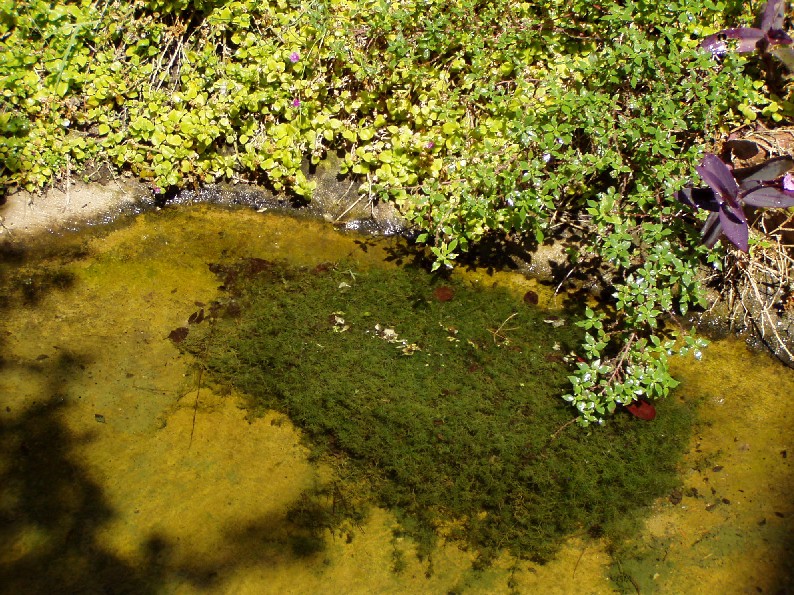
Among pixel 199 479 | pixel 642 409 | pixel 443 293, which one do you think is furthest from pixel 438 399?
pixel 199 479

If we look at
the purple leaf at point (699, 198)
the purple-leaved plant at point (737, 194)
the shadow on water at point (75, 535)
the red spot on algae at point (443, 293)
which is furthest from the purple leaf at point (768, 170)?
the shadow on water at point (75, 535)

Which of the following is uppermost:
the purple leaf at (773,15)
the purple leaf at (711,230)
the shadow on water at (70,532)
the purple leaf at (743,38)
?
the purple leaf at (773,15)

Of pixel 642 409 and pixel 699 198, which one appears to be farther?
pixel 699 198

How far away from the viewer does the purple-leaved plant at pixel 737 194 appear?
2721 mm

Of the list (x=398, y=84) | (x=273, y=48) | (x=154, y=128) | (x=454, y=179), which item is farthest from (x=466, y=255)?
(x=154, y=128)

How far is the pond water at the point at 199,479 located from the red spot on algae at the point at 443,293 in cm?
44

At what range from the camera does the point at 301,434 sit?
105 inches

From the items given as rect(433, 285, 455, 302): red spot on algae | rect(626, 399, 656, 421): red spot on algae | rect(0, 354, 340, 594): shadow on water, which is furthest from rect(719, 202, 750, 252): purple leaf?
rect(0, 354, 340, 594): shadow on water

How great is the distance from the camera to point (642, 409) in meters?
2.83

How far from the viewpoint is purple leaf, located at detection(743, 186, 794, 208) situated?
276cm

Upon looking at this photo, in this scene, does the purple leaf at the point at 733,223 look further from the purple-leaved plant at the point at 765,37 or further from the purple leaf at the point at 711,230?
the purple-leaved plant at the point at 765,37

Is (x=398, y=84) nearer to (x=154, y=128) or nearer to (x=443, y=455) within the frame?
(x=154, y=128)

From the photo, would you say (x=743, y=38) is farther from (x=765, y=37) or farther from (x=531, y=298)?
(x=531, y=298)

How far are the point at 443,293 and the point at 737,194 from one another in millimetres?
1334
